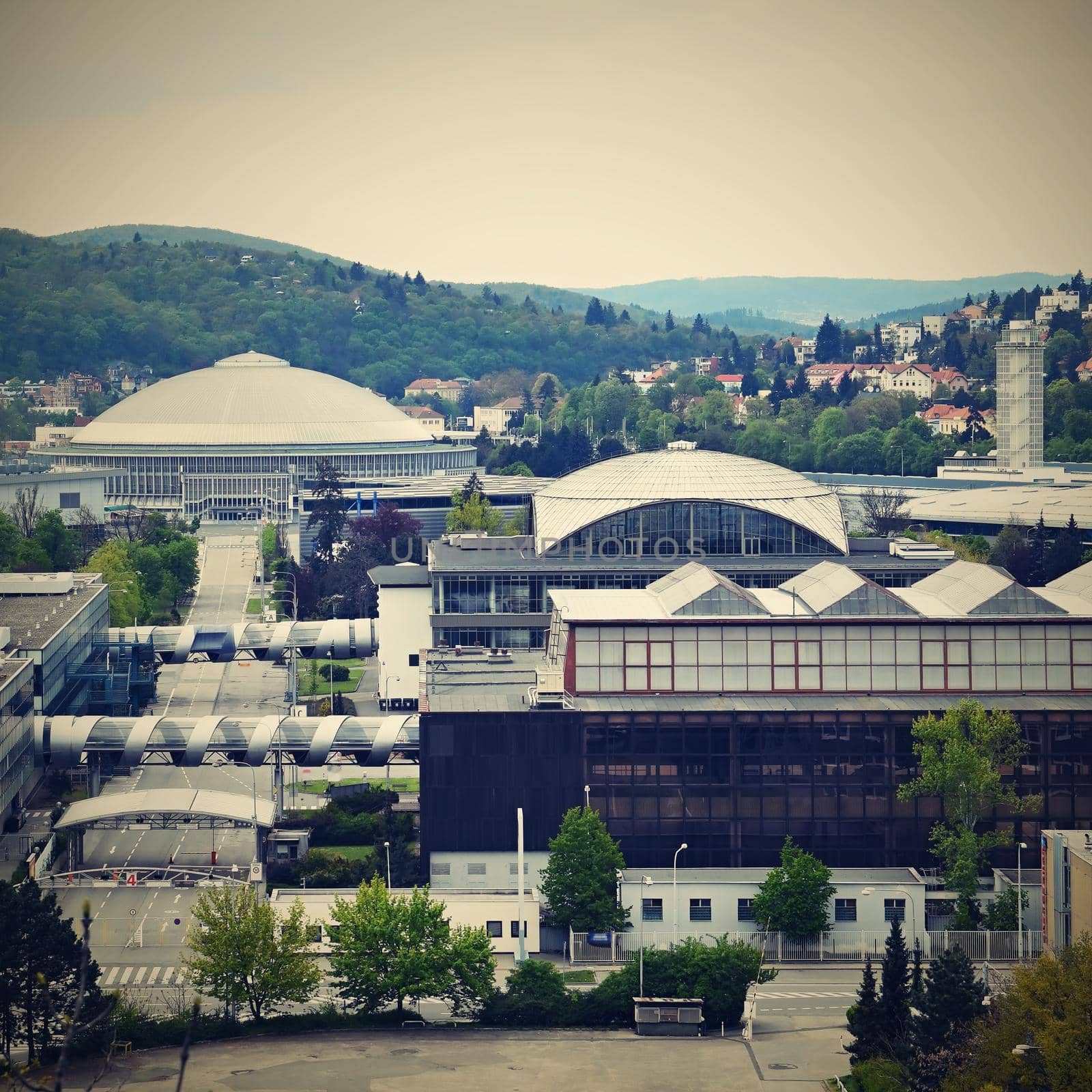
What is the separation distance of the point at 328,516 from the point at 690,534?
178 ft

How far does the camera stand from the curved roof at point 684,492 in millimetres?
95812

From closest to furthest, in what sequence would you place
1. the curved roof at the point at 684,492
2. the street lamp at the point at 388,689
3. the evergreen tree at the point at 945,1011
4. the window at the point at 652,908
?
1. the evergreen tree at the point at 945,1011
2. the window at the point at 652,908
3. the street lamp at the point at 388,689
4. the curved roof at the point at 684,492

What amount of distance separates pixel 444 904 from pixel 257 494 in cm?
14768

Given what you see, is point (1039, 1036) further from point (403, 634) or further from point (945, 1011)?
point (403, 634)

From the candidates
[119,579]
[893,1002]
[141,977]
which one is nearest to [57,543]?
[119,579]

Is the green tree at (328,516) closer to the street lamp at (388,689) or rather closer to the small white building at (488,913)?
the street lamp at (388,689)

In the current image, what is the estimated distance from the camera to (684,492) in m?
96.1

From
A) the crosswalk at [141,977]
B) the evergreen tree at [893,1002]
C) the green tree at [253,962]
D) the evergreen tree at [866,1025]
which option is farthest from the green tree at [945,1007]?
the crosswalk at [141,977]

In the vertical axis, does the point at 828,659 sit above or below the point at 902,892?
above

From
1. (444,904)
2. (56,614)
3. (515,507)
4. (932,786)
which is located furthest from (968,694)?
(515,507)

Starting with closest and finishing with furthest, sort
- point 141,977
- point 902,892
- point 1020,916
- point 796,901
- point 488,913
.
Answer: point 141,977, point 1020,916, point 796,901, point 488,913, point 902,892

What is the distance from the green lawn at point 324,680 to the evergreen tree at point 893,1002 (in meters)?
49.9

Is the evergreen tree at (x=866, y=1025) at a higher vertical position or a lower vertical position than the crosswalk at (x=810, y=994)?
higher

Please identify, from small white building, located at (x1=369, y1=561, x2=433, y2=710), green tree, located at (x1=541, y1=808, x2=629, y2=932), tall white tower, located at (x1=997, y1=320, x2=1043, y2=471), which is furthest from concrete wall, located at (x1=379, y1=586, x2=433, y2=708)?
tall white tower, located at (x1=997, y1=320, x2=1043, y2=471)
